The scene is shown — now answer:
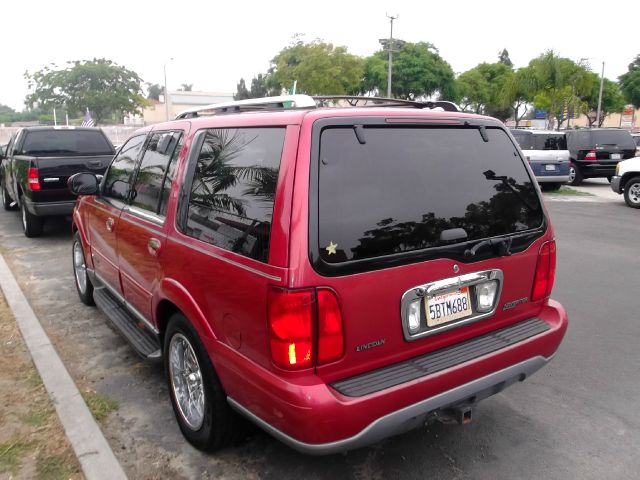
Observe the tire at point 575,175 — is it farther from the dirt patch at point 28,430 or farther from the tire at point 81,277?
the dirt patch at point 28,430

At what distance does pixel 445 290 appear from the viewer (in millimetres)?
2578

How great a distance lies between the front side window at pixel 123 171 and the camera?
13.0ft

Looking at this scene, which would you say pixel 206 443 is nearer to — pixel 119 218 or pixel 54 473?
pixel 54 473

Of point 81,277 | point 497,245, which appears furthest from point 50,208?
point 497,245

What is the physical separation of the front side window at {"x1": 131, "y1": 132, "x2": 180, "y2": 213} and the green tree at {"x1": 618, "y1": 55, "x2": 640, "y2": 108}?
52397mm

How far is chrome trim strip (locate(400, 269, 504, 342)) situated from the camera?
244 cm

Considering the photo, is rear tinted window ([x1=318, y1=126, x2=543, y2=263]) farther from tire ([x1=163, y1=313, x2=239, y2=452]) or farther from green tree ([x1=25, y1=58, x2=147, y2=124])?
green tree ([x1=25, y1=58, x2=147, y2=124])

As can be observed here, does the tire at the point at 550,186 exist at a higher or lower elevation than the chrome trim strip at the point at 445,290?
lower

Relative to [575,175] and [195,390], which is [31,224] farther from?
[575,175]

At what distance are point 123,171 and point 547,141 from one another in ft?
46.3

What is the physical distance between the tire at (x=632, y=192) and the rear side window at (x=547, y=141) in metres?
3.39

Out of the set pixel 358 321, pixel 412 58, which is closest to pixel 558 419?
pixel 358 321

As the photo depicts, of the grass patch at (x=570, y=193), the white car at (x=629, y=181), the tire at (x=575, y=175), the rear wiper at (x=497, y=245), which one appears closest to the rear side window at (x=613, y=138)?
the tire at (x=575, y=175)

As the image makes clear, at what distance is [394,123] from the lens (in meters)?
2.55
